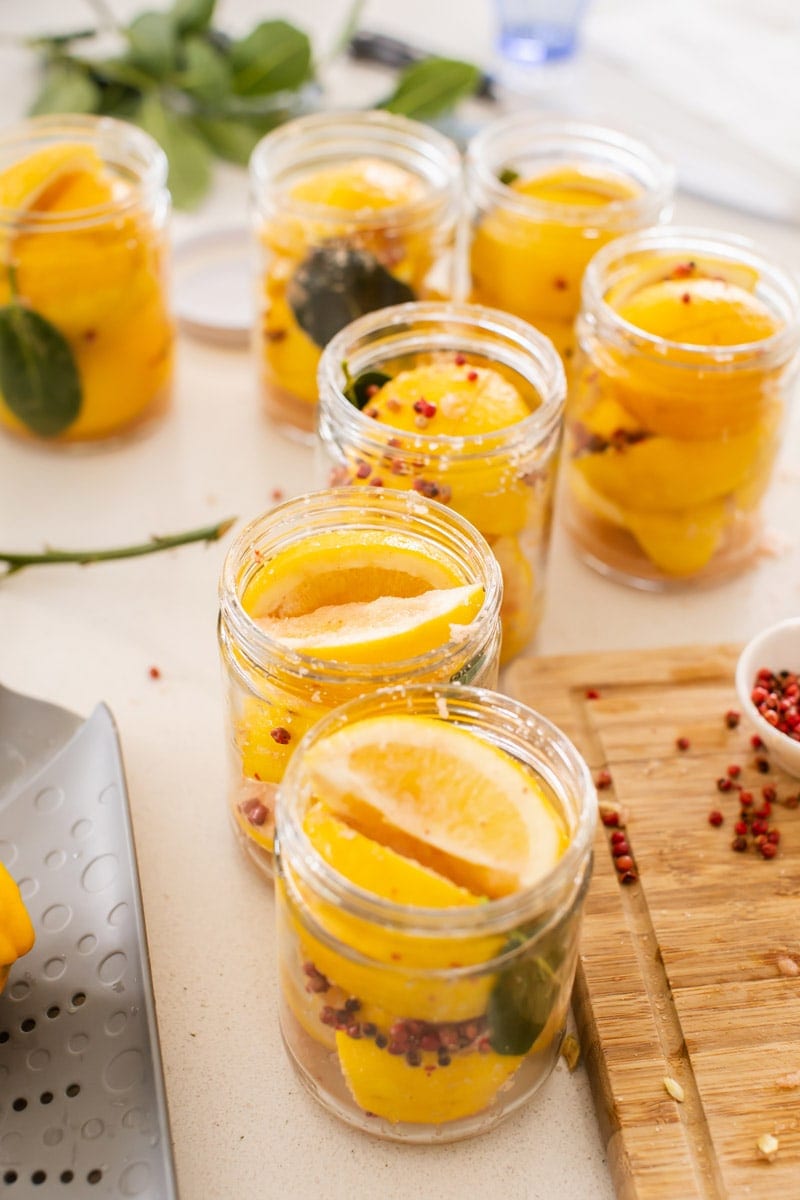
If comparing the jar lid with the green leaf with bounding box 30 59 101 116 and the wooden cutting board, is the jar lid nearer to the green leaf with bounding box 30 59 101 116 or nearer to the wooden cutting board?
the green leaf with bounding box 30 59 101 116

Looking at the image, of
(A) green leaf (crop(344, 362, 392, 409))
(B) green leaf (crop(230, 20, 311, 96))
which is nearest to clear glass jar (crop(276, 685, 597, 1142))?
(A) green leaf (crop(344, 362, 392, 409))

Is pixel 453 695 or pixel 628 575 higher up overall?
pixel 453 695

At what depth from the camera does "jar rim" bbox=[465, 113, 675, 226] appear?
1.26m

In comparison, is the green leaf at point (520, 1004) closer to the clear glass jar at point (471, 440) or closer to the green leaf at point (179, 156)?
the clear glass jar at point (471, 440)

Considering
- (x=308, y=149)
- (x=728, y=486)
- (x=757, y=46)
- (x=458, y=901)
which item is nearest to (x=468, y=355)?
(x=728, y=486)

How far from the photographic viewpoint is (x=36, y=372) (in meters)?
1.25

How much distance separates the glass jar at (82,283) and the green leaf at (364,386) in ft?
1.02

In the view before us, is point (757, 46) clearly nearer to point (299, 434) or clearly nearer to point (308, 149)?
point (308, 149)

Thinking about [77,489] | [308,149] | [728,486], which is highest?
[308,149]

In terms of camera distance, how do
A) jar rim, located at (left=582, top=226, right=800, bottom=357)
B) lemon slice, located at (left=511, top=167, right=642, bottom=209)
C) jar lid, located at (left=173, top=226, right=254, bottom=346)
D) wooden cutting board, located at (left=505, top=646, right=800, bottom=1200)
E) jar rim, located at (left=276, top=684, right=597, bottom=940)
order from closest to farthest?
1. jar rim, located at (left=276, top=684, right=597, bottom=940)
2. wooden cutting board, located at (left=505, top=646, right=800, bottom=1200)
3. jar rim, located at (left=582, top=226, right=800, bottom=357)
4. lemon slice, located at (left=511, top=167, right=642, bottom=209)
5. jar lid, located at (left=173, top=226, right=254, bottom=346)

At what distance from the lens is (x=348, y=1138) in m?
0.82

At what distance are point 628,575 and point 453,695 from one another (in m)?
0.50

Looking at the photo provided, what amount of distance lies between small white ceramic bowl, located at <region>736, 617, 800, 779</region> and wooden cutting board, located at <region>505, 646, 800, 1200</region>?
0.03 meters

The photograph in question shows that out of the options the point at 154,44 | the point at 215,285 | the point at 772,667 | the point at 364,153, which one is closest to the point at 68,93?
the point at 154,44
